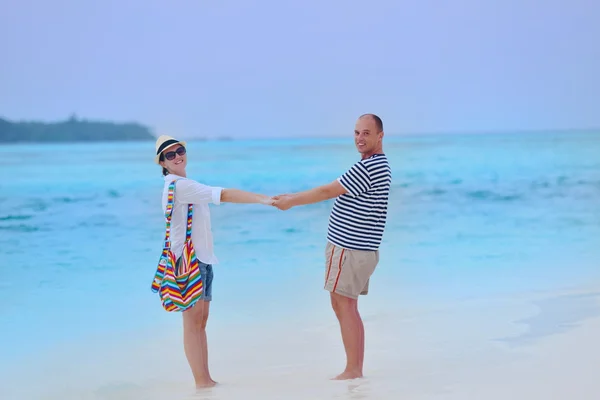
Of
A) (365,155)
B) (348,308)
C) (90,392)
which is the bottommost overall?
(90,392)

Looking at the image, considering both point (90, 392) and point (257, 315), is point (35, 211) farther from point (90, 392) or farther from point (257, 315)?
point (90, 392)

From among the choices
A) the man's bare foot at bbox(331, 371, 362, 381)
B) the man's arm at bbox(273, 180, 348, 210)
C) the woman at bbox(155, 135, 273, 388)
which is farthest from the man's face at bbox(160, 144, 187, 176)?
the man's bare foot at bbox(331, 371, 362, 381)

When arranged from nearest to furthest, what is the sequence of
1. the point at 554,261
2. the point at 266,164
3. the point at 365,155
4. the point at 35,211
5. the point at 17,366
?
the point at 365,155
the point at 17,366
the point at 554,261
the point at 35,211
the point at 266,164

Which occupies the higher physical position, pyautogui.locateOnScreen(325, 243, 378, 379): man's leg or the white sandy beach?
pyautogui.locateOnScreen(325, 243, 378, 379): man's leg

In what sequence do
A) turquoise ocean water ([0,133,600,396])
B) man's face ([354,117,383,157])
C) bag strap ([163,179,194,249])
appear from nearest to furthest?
1. bag strap ([163,179,194,249])
2. man's face ([354,117,383,157])
3. turquoise ocean water ([0,133,600,396])

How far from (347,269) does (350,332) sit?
0.28m

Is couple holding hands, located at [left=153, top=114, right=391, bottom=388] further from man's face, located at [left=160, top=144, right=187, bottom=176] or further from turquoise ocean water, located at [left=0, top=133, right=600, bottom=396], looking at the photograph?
turquoise ocean water, located at [left=0, top=133, right=600, bottom=396]

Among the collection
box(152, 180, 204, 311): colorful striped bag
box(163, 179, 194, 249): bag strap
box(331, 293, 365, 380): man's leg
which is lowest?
box(331, 293, 365, 380): man's leg

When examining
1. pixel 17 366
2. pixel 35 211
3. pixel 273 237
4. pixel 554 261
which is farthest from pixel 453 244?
pixel 35 211

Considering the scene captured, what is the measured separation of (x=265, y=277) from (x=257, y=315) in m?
1.13

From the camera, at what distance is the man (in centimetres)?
318

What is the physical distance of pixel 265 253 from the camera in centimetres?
703

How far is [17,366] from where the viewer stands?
396cm

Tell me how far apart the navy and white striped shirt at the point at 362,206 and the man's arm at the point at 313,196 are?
30 mm
